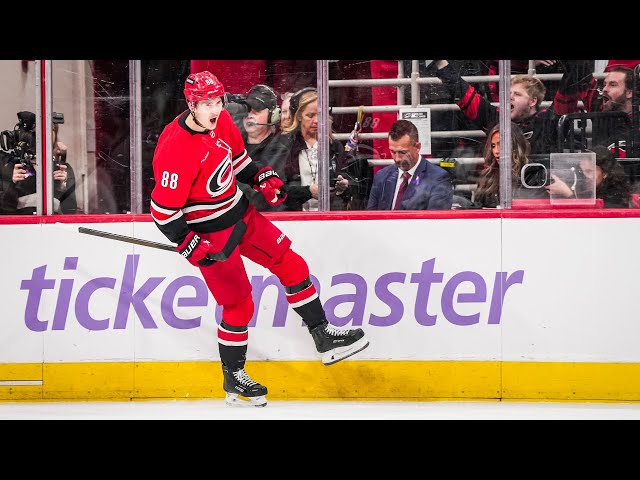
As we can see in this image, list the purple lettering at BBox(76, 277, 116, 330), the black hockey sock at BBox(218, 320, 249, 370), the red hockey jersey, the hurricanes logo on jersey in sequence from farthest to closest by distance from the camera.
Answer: the purple lettering at BBox(76, 277, 116, 330), the black hockey sock at BBox(218, 320, 249, 370), the hurricanes logo on jersey, the red hockey jersey

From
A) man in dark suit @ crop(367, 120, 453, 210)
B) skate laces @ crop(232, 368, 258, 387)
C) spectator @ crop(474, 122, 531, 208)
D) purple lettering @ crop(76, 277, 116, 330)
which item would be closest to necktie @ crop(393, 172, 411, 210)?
man in dark suit @ crop(367, 120, 453, 210)

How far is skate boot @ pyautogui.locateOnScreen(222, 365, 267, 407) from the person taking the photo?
6.14m

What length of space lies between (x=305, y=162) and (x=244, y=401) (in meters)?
1.47

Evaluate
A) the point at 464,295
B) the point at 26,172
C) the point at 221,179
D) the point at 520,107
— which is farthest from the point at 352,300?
the point at 26,172

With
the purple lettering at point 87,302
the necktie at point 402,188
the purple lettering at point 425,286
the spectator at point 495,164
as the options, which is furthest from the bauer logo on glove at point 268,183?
the spectator at point 495,164

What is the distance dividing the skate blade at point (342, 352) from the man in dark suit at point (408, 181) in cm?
82

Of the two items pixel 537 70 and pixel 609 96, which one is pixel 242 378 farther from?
pixel 609 96

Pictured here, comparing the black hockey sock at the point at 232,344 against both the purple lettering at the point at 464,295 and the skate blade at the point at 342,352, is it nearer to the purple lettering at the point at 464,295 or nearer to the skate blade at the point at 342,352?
the skate blade at the point at 342,352

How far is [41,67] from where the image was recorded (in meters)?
6.32

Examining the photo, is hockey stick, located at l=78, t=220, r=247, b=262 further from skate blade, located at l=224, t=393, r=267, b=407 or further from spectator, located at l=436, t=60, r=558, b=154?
spectator, located at l=436, t=60, r=558, b=154

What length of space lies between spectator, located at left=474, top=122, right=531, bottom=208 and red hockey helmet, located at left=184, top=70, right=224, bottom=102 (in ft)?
5.28

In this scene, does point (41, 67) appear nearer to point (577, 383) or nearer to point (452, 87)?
point (452, 87)
